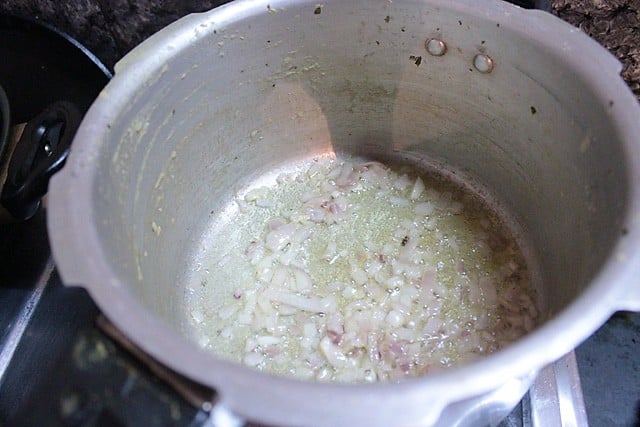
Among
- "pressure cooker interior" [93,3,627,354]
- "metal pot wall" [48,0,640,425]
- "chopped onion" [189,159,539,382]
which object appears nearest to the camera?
"metal pot wall" [48,0,640,425]

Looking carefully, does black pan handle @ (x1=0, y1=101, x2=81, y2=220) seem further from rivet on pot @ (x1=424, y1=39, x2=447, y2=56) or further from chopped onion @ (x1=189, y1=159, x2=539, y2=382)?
rivet on pot @ (x1=424, y1=39, x2=447, y2=56)

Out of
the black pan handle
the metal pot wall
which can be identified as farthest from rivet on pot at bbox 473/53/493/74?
the black pan handle

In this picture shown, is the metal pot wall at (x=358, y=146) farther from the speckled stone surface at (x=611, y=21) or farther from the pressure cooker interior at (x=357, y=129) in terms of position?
the speckled stone surface at (x=611, y=21)

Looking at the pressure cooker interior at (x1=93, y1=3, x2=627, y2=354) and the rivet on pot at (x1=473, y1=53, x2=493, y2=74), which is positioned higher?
the rivet on pot at (x1=473, y1=53, x2=493, y2=74)

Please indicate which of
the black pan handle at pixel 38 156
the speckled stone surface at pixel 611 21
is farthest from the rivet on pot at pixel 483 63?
the black pan handle at pixel 38 156

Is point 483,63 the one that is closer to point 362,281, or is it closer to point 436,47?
point 436,47

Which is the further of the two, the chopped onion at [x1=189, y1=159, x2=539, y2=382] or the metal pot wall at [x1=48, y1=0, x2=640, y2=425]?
the chopped onion at [x1=189, y1=159, x2=539, y2=382]

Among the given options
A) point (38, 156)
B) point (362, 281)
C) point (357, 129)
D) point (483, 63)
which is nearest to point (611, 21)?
point (483, 63)

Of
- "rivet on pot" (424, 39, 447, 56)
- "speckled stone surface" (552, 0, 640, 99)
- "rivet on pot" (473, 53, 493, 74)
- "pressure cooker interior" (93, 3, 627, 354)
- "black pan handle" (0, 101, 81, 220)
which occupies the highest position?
"speckled stone surface" (552, 0, 640, 99)
